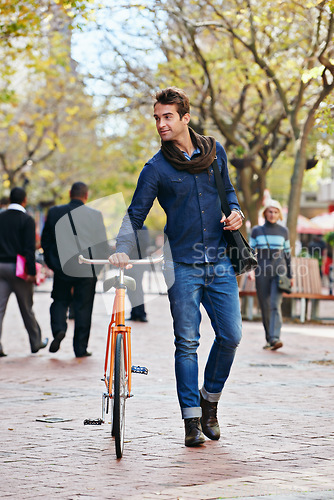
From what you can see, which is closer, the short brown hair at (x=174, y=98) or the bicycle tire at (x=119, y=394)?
the bicycle tire at (x=119, y=394)

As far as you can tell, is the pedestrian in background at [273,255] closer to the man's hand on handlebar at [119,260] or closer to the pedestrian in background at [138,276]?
the pedestrian in background at [138,276]

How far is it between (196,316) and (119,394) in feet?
2.80

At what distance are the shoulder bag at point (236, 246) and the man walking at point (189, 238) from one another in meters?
0.04

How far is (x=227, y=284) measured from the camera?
19.2 feet

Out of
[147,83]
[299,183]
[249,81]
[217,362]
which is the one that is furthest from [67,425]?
[147,83]

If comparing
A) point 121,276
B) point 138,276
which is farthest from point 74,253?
→ point 121,276

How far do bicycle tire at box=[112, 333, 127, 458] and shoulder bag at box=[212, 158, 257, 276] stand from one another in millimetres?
978

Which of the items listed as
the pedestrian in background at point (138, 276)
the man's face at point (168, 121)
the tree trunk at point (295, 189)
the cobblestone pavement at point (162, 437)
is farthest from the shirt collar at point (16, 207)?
the tree trunk at point (295, 189)

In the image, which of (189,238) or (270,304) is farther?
(270,304)

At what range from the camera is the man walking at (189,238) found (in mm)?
5734

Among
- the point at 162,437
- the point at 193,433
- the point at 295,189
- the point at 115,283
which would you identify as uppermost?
the point at 295,189

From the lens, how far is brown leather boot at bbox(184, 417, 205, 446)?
569 cm

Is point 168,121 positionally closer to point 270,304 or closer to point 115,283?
point 115,283

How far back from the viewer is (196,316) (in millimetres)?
5785
